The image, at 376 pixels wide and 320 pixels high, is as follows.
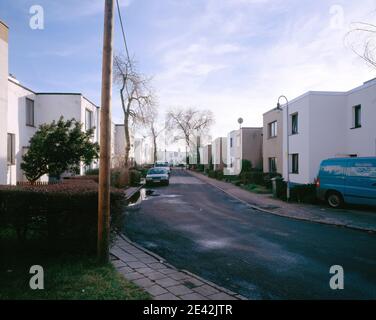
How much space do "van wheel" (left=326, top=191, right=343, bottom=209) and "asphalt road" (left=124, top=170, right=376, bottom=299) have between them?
361cm

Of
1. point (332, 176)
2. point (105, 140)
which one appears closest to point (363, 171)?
point (332, 176)

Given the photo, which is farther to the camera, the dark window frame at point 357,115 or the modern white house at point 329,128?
the dark window frame at point 357,115

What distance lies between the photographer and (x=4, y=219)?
18.0ft

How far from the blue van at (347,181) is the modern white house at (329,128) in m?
2.80

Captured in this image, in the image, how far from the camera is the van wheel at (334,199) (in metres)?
13.1

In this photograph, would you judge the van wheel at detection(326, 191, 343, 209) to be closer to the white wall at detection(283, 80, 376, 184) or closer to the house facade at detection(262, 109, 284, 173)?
the white wall at detection(283, 80, 376, 184)

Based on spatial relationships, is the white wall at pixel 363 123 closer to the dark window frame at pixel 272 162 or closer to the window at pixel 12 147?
the dark window frame at pixel 272 162

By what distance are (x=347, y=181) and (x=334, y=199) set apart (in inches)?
42.5

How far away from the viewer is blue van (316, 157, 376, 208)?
1193 centimetres

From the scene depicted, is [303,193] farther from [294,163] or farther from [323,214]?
[294,163]

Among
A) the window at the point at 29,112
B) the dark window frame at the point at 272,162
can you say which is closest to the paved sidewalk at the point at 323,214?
the dark window frame at the point at 272,162

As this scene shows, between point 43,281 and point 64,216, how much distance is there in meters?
1.36
